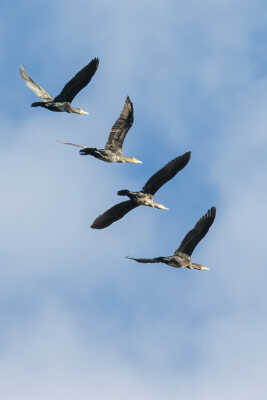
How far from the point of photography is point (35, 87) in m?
83.1

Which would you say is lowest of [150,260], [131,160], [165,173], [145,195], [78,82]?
[150,260]

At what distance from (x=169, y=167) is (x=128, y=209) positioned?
14.7 ft

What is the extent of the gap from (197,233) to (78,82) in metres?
12.4

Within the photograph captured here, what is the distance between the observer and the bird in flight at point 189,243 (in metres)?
76.0

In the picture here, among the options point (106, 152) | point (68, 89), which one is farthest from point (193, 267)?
point (68, 89)

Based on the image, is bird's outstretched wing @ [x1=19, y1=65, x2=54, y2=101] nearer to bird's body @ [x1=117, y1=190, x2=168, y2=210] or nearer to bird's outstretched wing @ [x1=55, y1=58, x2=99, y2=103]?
bird's outstretched wing @ [x1=55, y1=58, x2=99, y2=103]

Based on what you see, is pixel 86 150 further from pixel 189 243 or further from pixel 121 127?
pixel 189 243

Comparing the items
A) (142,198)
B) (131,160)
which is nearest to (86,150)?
(131,160)

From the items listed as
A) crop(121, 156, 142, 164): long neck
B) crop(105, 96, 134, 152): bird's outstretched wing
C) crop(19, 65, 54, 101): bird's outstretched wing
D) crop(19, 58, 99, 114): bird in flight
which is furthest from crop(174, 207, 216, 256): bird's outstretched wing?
crop(19, 65, 54, 101): bird's outstretched wing

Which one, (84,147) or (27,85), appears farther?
(27,85)

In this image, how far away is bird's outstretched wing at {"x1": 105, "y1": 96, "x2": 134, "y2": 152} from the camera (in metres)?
76.4

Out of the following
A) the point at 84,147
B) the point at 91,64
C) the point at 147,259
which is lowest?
the point at 147,259

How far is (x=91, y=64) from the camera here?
257 ft

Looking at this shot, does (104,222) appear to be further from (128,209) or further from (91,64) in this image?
(91,64)
